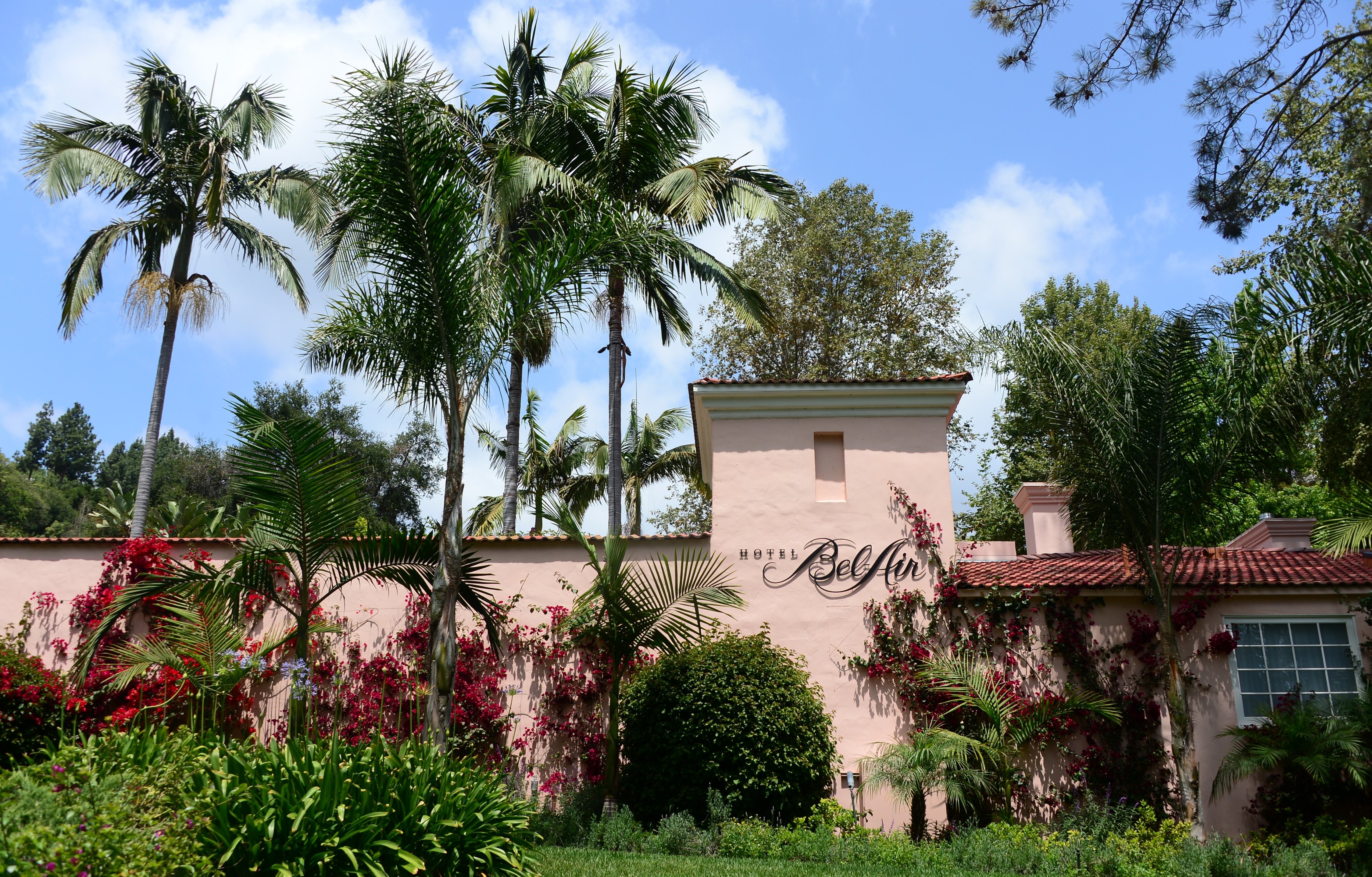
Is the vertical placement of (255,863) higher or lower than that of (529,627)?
lower

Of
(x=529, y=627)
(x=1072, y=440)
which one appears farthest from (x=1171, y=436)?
(x=529, y=627)

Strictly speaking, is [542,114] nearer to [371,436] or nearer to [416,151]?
[416,151]

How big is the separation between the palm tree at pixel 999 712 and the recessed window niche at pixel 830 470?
7.90 ft

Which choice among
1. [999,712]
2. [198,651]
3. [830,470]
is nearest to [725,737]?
[999,712]

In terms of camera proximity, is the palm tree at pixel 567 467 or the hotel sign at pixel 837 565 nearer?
the hotel sign at pixel 837 565

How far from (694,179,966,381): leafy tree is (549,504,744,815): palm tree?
13067 mm

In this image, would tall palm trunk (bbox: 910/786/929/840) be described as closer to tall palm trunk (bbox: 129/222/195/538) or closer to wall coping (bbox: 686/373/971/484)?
wall coping (bbox: 686/373/971/484)

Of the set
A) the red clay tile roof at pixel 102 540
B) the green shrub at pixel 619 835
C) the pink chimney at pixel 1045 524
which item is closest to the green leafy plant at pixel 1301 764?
the pink chimney at pixel 1045 524

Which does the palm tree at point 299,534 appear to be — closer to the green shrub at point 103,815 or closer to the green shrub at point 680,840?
the green shrub at point 103,815

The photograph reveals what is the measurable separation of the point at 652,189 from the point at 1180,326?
315 inches

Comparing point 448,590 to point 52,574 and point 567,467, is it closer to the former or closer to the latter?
point 52,574

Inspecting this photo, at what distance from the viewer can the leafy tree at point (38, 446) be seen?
56.6 meters

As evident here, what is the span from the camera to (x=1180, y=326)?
35.7ft

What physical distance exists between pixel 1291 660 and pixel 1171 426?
3444mm
